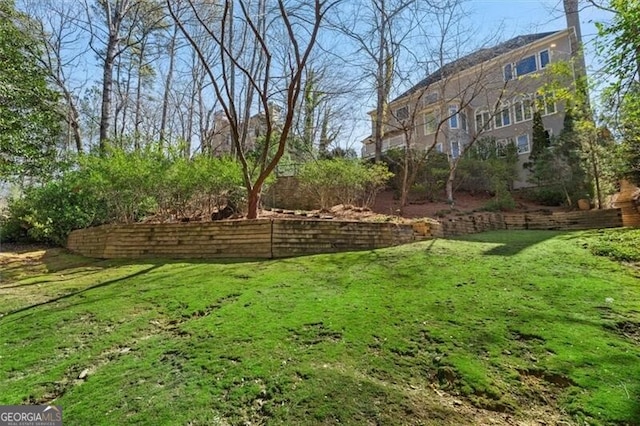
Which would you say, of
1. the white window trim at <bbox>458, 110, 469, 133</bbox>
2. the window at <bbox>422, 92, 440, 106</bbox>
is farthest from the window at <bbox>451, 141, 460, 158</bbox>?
the window at <bbox>422, 92, 440, 106</bbox>

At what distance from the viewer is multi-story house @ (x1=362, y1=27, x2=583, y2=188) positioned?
40.7 ft

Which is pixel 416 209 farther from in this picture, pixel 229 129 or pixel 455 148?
pixel 229 129

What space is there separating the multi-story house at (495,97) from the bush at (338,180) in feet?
8.17

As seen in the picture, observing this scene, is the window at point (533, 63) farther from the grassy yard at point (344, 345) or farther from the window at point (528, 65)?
the grassy yard at point (344, 345)

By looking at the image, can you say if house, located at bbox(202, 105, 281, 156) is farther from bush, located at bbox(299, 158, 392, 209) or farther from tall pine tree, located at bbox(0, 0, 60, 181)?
bush, located at bbox(299, 158, 392, 209)

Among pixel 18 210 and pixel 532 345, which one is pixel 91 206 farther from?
pixel 532 345

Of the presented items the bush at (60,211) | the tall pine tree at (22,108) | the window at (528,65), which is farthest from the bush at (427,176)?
the tall pine tree at (22,108)

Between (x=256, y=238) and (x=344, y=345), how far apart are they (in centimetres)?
360

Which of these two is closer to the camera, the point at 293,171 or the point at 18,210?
the point at 18,210

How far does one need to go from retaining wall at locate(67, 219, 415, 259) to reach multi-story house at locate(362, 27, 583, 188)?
5.72 meters

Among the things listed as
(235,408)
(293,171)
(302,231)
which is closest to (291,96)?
(302,231)

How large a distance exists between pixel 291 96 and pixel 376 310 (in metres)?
4.58

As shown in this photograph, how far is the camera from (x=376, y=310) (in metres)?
3.23

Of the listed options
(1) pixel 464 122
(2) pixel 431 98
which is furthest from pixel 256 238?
(1) pixel 464 122
